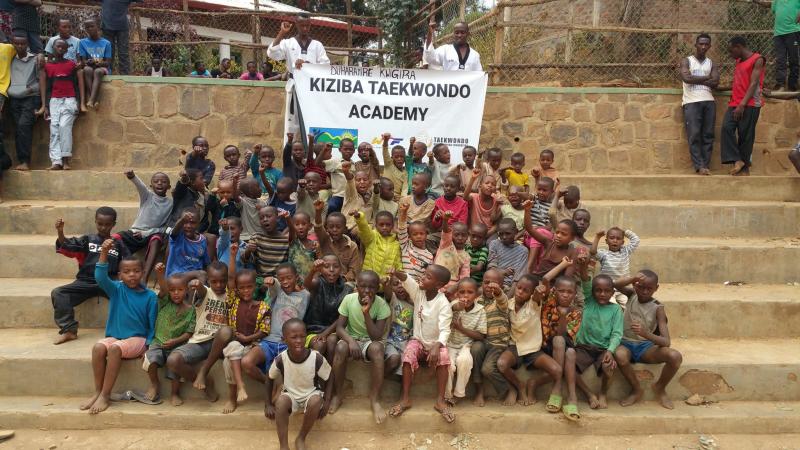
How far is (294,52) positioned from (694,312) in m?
5.38

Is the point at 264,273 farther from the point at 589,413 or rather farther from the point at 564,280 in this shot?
the point at 589,413

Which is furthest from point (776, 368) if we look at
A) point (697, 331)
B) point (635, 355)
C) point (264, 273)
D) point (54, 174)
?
point (54, 174)

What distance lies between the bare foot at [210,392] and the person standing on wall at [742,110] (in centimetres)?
654

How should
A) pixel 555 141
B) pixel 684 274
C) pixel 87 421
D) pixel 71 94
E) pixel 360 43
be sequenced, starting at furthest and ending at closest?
pixel 360 43 < pixel 555 141 < pixel 71 94 < pixel 684 274 < pixel 87 421

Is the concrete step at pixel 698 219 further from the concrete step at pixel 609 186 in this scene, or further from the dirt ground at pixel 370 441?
→ the dirt ground at pixel 370 441

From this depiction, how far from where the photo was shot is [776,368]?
4.63m

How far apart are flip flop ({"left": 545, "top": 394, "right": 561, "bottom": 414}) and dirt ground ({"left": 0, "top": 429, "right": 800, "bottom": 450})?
0.18m

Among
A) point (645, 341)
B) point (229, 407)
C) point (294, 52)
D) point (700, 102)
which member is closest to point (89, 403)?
point (229, 407)

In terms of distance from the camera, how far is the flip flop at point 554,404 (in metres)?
4.34

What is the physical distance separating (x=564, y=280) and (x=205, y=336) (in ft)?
8.73

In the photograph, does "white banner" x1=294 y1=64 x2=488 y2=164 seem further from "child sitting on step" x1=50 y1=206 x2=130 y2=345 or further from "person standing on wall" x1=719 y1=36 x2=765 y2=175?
"person standing on wall" x1=719 y1=36 x2=765 y2=175

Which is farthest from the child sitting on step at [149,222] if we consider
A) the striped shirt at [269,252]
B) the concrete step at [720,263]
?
the concrete step at [720,263]

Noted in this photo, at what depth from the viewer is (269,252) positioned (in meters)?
5.07

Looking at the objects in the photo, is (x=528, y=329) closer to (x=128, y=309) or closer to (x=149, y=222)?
(x=128, y=309)
